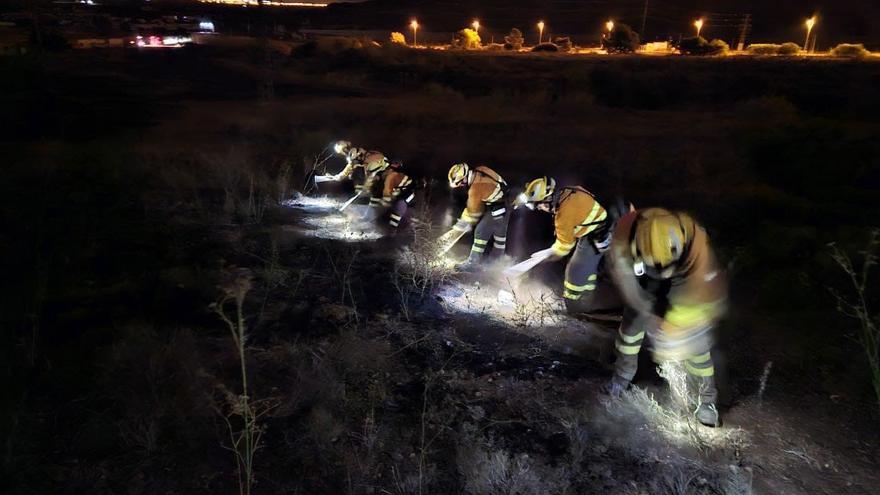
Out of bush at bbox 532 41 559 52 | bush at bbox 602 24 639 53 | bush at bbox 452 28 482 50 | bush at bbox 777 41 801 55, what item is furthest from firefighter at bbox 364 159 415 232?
bush at bbox 452 28 482 50

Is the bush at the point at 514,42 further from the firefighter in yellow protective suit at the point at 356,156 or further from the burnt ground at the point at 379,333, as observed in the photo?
the firefighter in yellow protective suit at the point at 356,156

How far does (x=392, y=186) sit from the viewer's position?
28.3 ft

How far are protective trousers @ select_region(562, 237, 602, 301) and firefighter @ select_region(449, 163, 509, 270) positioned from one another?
1.39 m

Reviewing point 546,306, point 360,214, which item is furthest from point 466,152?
point 546,306

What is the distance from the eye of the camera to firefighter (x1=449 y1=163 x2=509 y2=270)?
7.06 m

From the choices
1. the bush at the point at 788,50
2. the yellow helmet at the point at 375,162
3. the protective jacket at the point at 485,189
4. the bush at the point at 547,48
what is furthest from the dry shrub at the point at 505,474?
the bush at the point at 547,48

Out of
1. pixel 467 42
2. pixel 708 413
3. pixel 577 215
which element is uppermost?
pixel 467 42

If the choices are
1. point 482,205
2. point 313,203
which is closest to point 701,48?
point 313,203

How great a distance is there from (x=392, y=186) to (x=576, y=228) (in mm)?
3634

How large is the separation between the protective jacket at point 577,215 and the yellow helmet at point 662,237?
2.06 m

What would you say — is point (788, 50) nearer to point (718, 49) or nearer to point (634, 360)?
point (718, 49)

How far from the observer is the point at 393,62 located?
30016mm

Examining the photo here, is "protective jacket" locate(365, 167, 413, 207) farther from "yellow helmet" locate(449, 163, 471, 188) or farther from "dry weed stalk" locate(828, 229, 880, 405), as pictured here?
"dry weed stalk" locate(828, 229, 880, 405)

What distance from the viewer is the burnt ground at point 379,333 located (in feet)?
12.1
